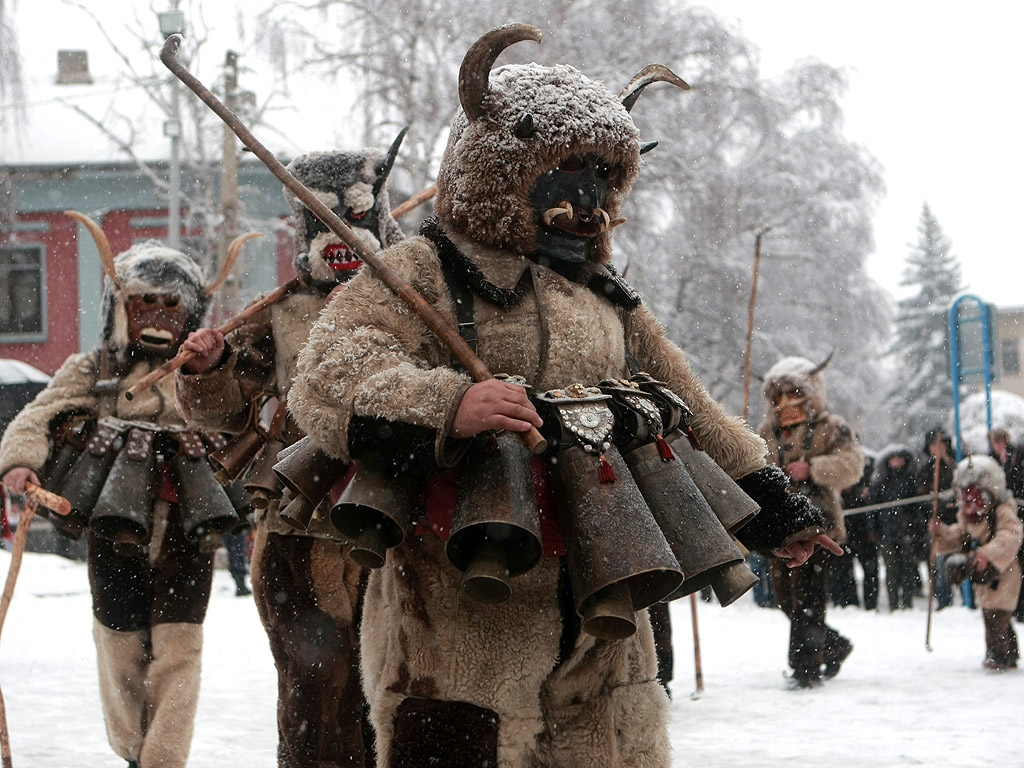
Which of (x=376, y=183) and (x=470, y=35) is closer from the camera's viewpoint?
(x=376, y=183)

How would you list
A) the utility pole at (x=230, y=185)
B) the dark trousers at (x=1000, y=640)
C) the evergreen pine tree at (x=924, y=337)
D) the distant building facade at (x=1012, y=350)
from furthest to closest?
1. the distant building facade at (x=1012, y=350)
2. the evergreen pine tree at (x=924, y=337)
3. the utility pole at (x=230, y=185)
4. the dark trousers at (x=1000, y=640)

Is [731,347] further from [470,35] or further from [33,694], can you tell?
[33,694]

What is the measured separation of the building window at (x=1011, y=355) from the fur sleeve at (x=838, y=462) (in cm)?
4462

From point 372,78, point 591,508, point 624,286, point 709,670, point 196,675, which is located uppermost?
point 372,78

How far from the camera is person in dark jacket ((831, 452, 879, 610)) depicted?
38.0 feet

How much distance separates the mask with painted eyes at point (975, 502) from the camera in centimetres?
826

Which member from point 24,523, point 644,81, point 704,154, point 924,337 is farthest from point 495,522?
point 924,337

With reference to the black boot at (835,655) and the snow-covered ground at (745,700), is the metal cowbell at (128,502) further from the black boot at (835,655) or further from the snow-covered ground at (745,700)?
the black boot at (835,655)

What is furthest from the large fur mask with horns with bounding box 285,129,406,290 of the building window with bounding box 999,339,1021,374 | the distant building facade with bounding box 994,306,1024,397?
the building window with bounding box 999,339,1021,374

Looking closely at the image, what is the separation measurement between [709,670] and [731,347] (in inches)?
454

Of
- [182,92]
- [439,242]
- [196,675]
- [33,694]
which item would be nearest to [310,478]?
[439,242]

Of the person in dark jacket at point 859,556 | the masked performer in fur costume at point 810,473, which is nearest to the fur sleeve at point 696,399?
the masked performer in fur costume at point 810,473

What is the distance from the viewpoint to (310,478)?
2.76m

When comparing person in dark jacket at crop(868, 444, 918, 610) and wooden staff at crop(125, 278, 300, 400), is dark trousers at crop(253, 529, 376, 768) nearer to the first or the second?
wooden staff at crop(125, 278, 300, 400)
